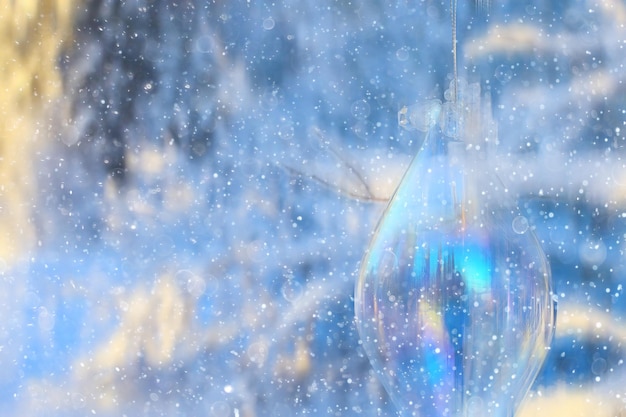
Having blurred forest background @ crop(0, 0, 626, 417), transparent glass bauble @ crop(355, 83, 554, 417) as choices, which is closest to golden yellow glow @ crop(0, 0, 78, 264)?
blurred forest background @ crop(0, 0, 626, 417)

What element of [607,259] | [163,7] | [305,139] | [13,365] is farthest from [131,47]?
[607,259]

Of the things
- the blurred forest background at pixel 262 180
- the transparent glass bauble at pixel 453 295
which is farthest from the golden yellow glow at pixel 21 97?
the transparent glass bauble at pixel 453 295

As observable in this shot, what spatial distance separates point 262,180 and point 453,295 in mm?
208

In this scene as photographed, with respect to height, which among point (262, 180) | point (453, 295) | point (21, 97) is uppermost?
point (21, 97)

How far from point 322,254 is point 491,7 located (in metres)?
0.22

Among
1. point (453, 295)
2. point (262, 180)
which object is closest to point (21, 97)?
point (262, 180)

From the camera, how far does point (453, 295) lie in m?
0.33

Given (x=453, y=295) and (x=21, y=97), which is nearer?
(x=453, y=295)

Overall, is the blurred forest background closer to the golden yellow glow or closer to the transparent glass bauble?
the golden yellow glow

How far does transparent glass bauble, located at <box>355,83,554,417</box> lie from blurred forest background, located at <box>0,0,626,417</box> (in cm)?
14

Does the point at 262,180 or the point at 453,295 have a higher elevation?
the point at 262,180

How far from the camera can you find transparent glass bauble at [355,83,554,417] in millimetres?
328

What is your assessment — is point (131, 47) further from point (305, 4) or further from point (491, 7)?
point (491, 7)

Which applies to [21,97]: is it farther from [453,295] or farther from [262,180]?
[453,295]
